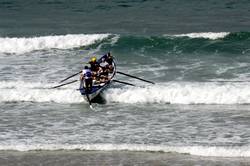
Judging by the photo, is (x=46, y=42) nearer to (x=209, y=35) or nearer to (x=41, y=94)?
(x=209, y=35)

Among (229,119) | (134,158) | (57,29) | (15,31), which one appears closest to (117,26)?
(57,29)

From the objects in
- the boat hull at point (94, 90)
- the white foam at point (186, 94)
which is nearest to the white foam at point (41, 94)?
the boat hull at point (94, 90)

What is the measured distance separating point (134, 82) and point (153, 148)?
8.42m

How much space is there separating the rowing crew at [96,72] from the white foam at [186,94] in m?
0.62

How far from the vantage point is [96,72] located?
2409 centimetres

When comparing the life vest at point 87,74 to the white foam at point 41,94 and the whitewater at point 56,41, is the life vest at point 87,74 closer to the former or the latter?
the white foam at point 41,94

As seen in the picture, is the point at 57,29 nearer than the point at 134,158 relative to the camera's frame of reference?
No

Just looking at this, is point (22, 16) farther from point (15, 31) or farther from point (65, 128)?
point (65, 128)

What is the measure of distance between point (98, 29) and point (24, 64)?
8023mm

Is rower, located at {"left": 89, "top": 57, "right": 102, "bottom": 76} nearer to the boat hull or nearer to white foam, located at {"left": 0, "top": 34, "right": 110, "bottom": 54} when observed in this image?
the boat hull

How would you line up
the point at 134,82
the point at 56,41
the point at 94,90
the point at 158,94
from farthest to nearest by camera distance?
the point at 56,41 < the point at 134,82 < the point at 158,94 < the point at 94,90

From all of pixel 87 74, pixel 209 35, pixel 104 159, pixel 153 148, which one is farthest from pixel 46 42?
pixel 104 159

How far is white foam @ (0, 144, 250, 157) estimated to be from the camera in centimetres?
1621

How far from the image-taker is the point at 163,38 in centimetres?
3225
